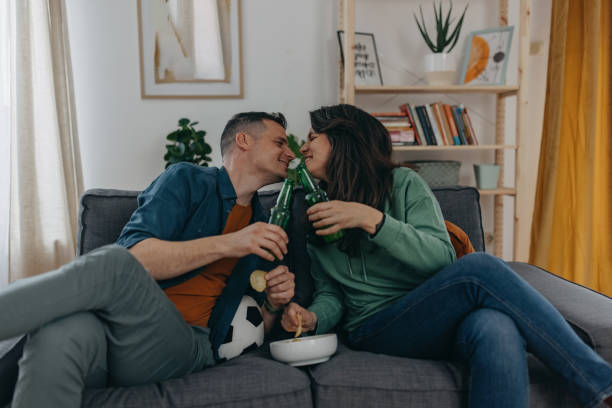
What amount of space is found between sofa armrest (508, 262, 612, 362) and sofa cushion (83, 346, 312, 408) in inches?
28.3

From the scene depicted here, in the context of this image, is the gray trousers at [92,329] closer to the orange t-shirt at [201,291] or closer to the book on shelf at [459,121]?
the orange t-shirt at [201,291]

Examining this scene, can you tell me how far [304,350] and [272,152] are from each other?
64 centimetres

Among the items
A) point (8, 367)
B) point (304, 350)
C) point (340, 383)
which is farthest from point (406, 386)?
point (8, 367)

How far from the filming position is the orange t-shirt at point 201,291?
4.44 ft

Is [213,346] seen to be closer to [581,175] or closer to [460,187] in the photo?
[460,187]

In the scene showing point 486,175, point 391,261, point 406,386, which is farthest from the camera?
point 486,175

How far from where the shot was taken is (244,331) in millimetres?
1377

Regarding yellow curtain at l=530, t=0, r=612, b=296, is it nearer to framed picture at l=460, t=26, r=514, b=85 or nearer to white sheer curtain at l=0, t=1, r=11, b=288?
framed picture at l=460, t=26, r=514, b=85

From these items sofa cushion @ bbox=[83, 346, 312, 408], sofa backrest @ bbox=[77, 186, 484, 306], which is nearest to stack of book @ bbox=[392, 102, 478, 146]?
sofa backrest @ bbox=[77, 186, 484, 306]

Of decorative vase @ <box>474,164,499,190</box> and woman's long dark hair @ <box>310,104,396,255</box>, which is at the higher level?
woman's long dark hair @ <box>310,104,396,255</box>

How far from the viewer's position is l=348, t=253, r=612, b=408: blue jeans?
3.50 feet

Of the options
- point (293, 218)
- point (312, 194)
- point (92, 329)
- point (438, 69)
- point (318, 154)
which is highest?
point (438, 69)

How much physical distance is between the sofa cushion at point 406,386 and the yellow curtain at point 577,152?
169 cm

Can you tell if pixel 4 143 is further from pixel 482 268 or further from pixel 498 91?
pixel 498 91
